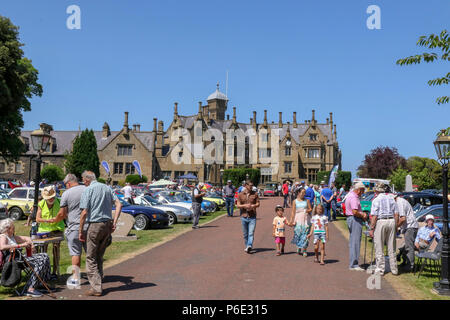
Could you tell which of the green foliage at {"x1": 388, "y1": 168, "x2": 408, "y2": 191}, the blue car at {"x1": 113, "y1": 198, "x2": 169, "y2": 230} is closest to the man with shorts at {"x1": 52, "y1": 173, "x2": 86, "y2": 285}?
the blue car at {"x1": 113, "y1": 198, "x2": 169, "y2": 230}

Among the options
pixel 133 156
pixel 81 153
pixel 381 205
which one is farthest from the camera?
pixel 133 156

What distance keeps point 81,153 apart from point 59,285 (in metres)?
55.2

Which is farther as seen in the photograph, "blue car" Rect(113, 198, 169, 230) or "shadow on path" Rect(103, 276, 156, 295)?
"blue car" Rect(113, 198, 169, 230)

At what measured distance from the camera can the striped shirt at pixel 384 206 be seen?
9.35 m

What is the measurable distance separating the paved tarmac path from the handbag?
0.83 m

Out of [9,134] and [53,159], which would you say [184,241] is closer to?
[9,134]

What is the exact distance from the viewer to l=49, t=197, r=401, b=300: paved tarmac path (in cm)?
730

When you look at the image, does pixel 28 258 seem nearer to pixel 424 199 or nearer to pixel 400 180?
pixel 424 199

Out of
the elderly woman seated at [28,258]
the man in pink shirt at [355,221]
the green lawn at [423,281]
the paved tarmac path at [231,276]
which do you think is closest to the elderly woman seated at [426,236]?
the green lawn at [423,281]

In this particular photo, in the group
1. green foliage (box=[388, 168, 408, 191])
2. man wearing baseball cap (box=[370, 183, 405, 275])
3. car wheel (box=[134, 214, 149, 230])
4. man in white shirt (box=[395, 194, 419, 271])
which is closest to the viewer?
man wearing baseball cap (box=[370, 183, 405, 275])

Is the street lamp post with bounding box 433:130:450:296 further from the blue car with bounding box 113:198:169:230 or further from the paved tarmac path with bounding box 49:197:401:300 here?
the blue car with bounding box 113:198:169:230

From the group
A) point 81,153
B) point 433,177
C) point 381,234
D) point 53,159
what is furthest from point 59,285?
point 53,159
